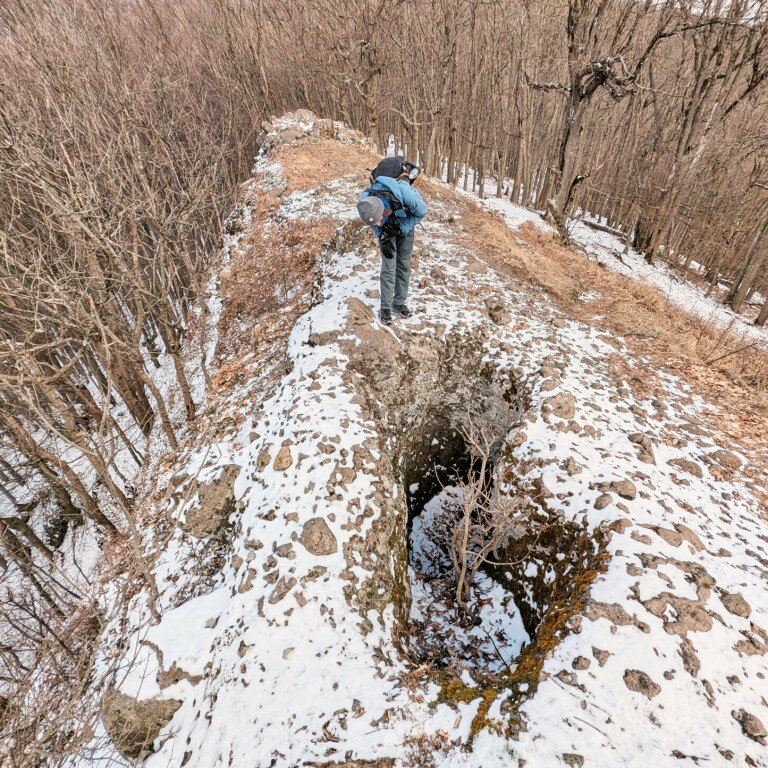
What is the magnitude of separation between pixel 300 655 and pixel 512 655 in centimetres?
237

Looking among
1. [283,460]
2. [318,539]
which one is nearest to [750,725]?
[318,539]

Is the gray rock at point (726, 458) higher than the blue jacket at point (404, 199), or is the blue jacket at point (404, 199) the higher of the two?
the blue jacket at point (404, 199)

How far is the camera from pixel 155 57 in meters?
17.0

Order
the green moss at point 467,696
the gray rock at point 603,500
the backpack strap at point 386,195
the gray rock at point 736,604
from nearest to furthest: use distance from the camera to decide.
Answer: the green moss at point 467,696 < the gray rock at point 736,604 < the gray rock at point 603,500 < the backpack strap at point 386,195

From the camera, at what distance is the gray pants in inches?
223

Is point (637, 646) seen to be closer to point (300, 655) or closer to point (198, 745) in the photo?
point (300, 655)

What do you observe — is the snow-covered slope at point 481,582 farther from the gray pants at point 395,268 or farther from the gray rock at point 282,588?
the gray pants at point 395,268

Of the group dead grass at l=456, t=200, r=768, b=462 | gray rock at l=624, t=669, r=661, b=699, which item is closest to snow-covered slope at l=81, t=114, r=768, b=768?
gray rock at l=624, t=669, r=661, b=699

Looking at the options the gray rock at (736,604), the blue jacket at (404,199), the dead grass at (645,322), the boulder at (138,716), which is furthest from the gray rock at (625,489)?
the boulder at (138,716)

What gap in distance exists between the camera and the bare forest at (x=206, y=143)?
8219mm

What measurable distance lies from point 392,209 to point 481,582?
5.24 m

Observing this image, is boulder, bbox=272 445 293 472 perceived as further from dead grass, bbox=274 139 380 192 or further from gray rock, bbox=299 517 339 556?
dead grass, bbox=274 139 380 192

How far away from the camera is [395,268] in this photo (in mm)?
6020

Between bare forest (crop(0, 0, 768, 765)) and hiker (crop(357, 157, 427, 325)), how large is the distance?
4.61 m
